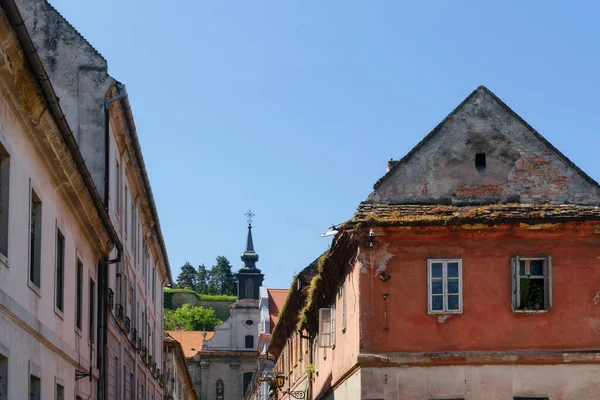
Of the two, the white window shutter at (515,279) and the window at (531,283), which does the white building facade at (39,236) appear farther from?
the window at (531,283)

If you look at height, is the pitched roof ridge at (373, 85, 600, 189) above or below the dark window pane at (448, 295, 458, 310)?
above

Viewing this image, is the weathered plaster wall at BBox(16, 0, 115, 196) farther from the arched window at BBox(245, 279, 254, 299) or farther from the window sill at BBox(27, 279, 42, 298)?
the arched window at BBox(245, 279, 254, 299)

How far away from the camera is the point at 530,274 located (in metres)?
19.3

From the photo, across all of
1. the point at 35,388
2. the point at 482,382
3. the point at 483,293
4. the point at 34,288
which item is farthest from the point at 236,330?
the point at 34,288

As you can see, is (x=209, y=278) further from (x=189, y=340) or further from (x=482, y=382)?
(x=482, y=382)

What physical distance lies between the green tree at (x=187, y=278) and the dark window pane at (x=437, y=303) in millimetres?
167476

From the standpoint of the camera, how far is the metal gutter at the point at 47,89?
1109 cm

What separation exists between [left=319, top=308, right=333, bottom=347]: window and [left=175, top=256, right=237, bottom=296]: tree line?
6209 inches

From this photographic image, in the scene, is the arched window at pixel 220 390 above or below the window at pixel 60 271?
below

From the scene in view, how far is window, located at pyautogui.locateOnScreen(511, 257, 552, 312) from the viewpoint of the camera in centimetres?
1917

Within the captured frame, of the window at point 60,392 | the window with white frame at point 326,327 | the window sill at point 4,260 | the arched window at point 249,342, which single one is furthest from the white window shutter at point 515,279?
the arched window at point 249,342

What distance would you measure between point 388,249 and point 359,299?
1078 millimetres

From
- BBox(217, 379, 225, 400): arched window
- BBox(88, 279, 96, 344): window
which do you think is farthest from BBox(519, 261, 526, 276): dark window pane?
BBox(217, 379, 225, 400): arched window

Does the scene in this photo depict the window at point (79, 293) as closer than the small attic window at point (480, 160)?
Yes
